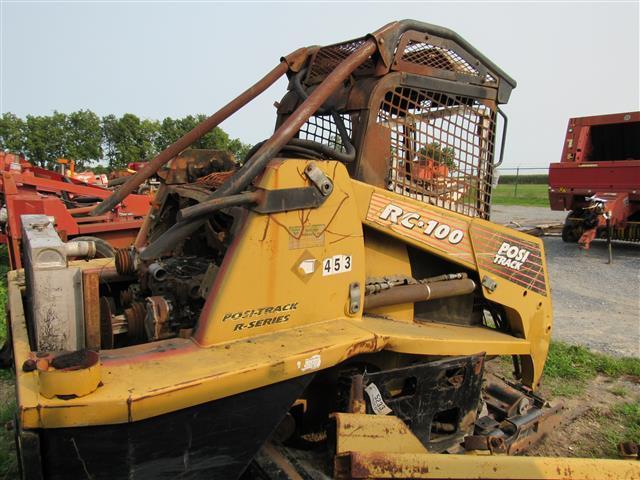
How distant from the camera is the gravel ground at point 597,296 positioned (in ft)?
18.1

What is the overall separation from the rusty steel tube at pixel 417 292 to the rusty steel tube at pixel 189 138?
5.49 feet

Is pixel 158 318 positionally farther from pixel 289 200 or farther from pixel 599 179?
pixel 599 179

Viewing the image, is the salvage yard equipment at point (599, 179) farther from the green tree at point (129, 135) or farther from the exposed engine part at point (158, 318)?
the green tree at point (129, 135)

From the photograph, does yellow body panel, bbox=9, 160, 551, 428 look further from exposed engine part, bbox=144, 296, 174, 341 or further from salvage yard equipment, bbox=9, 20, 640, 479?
exposed engine part, bbox=144, 296, 174, 341

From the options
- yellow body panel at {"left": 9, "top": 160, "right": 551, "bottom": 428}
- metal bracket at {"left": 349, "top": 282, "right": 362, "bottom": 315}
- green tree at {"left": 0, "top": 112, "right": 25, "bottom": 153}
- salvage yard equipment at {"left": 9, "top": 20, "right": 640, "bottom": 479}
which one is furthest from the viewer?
green tree at {"left": 0, "top": 112, "right": 25, "bottom": 153}

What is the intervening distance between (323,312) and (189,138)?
1.83 m

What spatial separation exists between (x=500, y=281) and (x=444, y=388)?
80cm

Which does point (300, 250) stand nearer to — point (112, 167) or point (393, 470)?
point (393, 470)

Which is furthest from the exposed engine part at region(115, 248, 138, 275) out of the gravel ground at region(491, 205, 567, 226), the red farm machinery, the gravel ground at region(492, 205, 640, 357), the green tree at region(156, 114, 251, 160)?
the green tree at region(156, 114, 251, 160)

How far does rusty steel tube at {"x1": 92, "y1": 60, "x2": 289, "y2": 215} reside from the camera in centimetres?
345

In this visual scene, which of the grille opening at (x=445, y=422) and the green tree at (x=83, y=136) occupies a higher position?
the green tree at (x=83, y=136)

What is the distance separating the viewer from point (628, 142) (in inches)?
471

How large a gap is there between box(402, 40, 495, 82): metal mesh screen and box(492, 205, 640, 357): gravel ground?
3480mm

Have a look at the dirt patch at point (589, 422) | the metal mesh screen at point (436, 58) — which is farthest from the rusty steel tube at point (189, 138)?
the dirt patch at point (589, 422)
